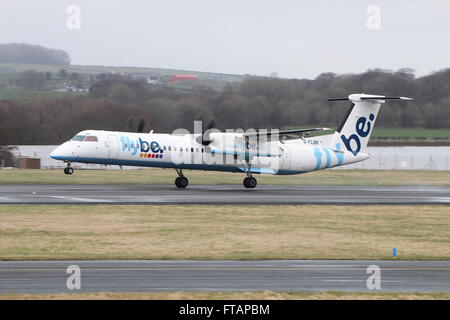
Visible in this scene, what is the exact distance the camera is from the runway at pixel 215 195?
103ft

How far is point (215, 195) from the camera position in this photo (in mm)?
34750

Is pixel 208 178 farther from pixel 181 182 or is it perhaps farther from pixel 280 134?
pixel 280 134

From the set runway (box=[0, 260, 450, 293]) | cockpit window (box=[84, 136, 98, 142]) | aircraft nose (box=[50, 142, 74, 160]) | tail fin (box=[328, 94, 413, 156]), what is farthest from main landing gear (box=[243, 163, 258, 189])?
runway (box=[0, 260, 450, 293])

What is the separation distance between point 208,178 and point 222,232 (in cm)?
2492

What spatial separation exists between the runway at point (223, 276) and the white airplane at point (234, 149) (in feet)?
66.2

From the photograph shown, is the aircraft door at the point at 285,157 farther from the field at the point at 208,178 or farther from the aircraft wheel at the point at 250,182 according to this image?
the field at the point at 208,178

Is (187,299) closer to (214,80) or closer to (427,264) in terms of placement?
(427,264)

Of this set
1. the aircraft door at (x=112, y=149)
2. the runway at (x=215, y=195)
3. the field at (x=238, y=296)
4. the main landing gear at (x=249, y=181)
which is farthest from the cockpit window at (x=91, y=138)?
the field at (x=238, y=296)

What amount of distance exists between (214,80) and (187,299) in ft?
158

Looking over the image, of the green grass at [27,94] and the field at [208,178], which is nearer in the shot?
the field at [208,178]

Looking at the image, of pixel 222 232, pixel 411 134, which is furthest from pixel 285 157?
pixel 411 134

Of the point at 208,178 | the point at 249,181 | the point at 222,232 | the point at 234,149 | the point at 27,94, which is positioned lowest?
the point at 222,232
